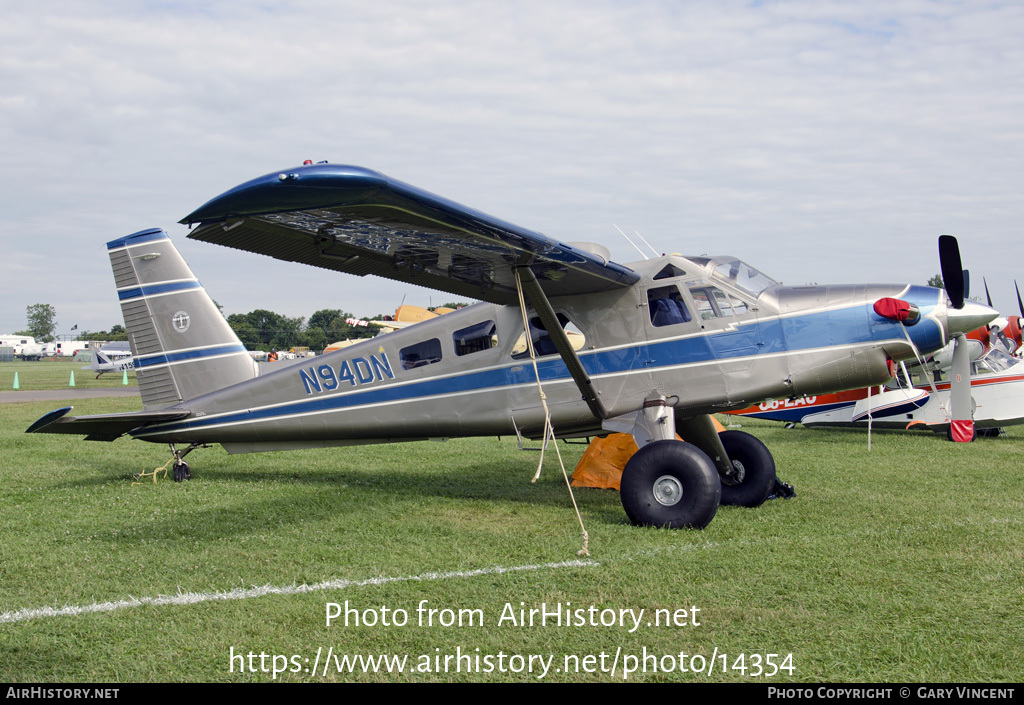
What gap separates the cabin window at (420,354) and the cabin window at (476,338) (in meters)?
0.25

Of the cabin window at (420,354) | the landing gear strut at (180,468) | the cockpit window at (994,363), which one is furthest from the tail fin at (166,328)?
the cockpit window at (994,363)

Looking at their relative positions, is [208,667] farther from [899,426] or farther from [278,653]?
[899,426]

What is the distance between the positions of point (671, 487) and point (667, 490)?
0.05m

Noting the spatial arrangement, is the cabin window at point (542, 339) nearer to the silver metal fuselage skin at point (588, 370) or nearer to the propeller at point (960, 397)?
the silver metal fuselage skin at point (588, 370)

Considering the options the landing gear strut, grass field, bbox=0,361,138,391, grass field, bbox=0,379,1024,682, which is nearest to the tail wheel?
the landing gear strut

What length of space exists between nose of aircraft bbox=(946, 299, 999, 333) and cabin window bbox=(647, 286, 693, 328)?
2398 mm

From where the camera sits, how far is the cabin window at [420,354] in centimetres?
825

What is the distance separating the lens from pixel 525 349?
25.8ft

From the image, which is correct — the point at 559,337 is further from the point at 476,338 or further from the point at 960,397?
the point at 960,397

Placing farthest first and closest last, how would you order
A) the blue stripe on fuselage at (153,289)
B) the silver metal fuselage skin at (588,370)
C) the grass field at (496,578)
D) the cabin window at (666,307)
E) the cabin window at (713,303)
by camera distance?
1. the blue stripe on fuselage at (153,289)
2. the cabin window at (666,307)
3. the cabin window at (713,303)
4. the silver metal fuselage skin at (588,370)
5. the grass field at (496,578)

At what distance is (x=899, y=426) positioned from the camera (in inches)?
601

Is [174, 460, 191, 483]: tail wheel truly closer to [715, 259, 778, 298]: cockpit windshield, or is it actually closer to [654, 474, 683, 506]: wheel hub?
[654, 474, 683, 506]: wheel hub

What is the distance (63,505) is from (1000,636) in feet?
27.1

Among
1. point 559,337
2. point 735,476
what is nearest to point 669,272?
point 559,337
